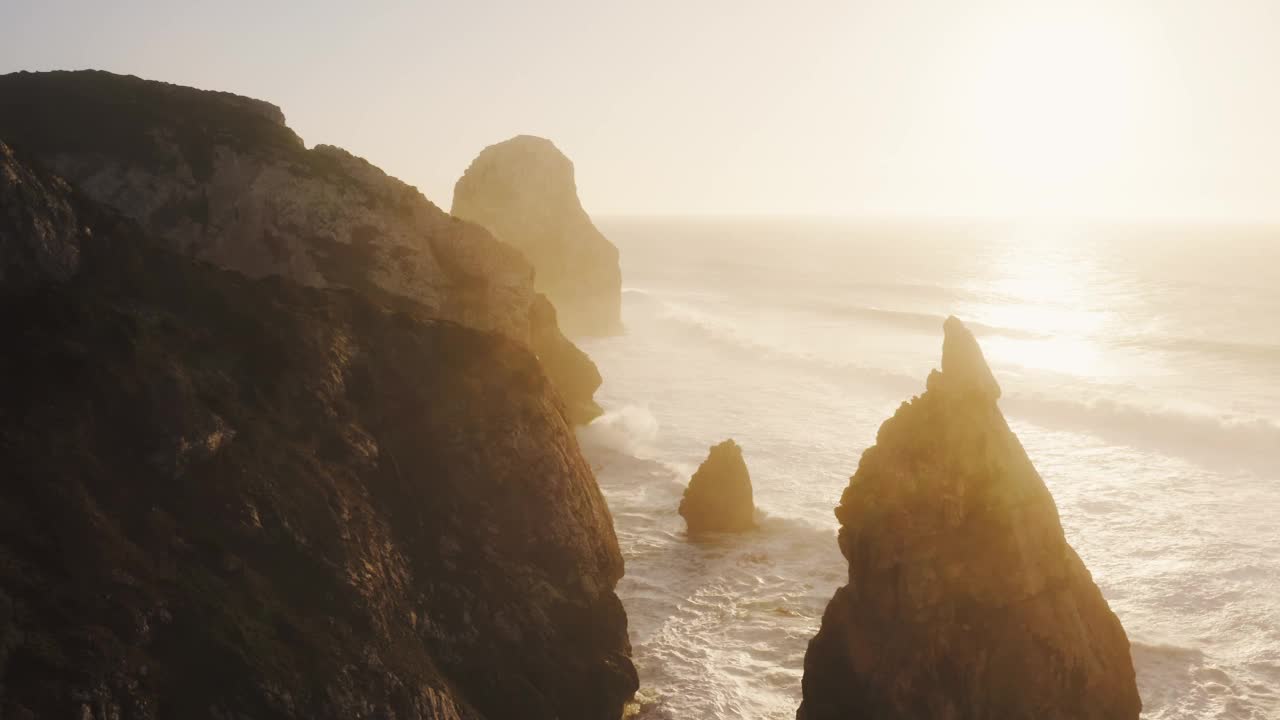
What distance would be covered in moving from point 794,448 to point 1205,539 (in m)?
16.9

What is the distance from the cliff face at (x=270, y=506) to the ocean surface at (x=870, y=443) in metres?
5.25

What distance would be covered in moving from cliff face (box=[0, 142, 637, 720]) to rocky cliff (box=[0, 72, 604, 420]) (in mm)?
2832

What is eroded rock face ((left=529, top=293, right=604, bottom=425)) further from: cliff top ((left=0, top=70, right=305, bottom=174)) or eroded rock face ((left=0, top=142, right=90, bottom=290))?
eroded rock face ((left=0, top=142, right=90, bottom=290))

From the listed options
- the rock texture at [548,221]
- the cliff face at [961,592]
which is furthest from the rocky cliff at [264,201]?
the rock texture at [548,221]

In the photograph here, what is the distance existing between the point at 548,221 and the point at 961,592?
62544 millimetres

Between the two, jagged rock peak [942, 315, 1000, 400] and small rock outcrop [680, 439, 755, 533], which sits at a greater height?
jagged rock peak [942, 315, 1000, 400]

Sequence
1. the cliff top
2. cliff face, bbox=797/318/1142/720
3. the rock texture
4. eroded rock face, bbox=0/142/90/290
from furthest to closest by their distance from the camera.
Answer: the rock texture → the cliff top → cliff face, bbox=797/318/1142/720 → eroded rock face, bbox=0/142/90/290

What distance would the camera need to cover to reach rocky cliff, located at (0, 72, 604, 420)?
22953 mm

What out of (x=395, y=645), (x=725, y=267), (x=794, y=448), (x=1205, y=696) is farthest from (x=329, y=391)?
(x=725, y=267)

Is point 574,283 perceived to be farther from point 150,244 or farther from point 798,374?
point 150,244

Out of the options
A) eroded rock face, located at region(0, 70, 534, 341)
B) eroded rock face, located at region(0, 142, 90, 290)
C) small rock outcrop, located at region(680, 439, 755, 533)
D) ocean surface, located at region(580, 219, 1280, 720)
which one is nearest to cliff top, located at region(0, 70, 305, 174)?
eroded rock face, located at region(0, 70, 534, 341)

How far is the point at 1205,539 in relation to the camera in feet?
110

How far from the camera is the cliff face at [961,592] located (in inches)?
604

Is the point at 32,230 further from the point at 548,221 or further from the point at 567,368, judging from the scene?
the point at 548,221
